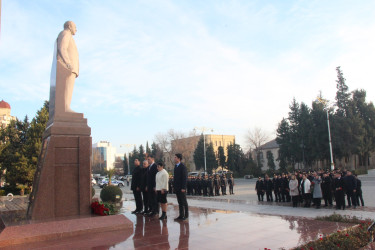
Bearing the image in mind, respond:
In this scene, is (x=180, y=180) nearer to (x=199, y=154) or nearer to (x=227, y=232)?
(x=227, y=232)

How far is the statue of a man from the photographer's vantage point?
7668mm

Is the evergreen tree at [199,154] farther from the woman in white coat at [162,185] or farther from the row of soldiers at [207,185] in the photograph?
the woman in white coat at [162,185]

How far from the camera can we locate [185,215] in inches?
296

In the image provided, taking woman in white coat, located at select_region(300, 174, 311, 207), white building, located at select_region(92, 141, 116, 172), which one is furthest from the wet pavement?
white building, located at select_region(92, 141, 116, 172)

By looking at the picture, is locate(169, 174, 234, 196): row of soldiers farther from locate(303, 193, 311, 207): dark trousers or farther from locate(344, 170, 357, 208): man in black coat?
locate(344, 170, 357, 208): man in black coat

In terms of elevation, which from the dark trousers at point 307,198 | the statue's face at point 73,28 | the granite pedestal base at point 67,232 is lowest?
the dark trousers at point 307,198

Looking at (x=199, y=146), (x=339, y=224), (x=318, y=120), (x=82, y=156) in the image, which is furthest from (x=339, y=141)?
(x=82, y=156)

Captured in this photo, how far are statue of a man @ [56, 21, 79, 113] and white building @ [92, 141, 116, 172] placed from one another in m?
92.9

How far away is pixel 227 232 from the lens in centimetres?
602

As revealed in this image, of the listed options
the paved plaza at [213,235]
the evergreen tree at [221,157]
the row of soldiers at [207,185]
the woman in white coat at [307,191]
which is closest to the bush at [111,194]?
the paved plaza at [213,235]

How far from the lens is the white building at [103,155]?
3930 inches

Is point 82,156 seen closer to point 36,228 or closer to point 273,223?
point 36,228

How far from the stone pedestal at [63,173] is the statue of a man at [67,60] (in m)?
0.51

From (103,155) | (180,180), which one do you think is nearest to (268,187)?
(180,180)
